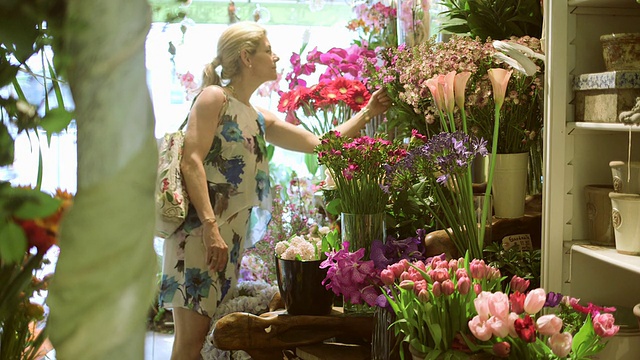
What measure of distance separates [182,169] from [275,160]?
193cm

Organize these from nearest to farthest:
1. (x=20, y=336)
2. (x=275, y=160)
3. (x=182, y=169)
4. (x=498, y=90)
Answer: (x=20, y=336)
(x=498, y=90)
(x=182, y=169)
(x=275, y=160)

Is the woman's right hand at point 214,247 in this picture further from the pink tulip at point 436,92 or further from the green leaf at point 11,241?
the green leaf at point 11,241

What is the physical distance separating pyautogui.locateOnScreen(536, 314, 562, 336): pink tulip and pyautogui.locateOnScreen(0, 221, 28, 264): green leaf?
120cm

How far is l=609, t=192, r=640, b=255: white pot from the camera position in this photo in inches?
68.7

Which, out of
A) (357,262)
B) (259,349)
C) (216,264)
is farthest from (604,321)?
(216,264)

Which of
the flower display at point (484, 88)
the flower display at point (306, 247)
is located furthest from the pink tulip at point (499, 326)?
the flower display at point (484, 88)

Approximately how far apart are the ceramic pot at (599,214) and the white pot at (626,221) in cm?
9

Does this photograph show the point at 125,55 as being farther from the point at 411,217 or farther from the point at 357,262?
the point at 411,217

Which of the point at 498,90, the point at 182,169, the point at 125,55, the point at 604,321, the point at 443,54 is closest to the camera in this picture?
the point at 125,55

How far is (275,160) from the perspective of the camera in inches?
188

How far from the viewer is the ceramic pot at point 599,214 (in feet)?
6.21

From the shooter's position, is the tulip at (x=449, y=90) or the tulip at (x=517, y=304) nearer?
the tulip at (x=517, y=304)

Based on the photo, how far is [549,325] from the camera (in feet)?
4.17

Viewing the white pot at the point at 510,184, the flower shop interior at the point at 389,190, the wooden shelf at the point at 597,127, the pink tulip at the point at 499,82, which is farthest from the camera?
the white pot at the point at 510,184
